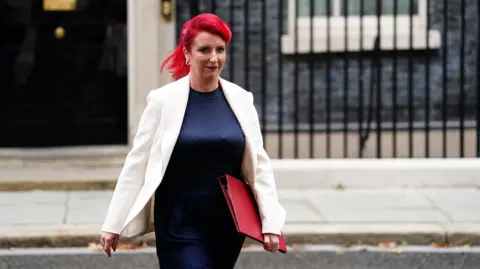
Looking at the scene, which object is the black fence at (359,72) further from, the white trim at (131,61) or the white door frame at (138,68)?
the white trim at (131,61)

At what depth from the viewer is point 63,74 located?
37.4ft

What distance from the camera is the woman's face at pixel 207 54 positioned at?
4914 millimetres

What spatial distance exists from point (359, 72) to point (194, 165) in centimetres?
690

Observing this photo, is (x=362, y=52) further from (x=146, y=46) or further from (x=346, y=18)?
(x=146, y=46)

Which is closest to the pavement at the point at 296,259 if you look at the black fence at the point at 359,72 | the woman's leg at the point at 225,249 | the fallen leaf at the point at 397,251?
the fallen leaf at the point at 397,251

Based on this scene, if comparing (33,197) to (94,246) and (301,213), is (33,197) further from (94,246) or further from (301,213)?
(301,213)

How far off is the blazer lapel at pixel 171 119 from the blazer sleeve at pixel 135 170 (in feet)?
0.18

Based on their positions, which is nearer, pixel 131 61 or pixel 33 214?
pixel 33 214

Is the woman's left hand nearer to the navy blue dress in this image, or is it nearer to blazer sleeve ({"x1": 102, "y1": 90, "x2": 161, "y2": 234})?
the navy blue dress

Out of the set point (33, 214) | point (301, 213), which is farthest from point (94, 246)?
point (301, 213)

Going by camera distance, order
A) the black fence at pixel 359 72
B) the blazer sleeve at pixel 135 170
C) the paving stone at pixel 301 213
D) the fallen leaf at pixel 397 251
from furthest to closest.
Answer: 1. the black fence at pixel 359 72
2. the paving stone at pixel 301 213
3. the fallen leaf at pixel 397 251
4. the blazer sleeve at pixel 135 170

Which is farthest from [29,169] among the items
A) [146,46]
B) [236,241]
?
[236,241]

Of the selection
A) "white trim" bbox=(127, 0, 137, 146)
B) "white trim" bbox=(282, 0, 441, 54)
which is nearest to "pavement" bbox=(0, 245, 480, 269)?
"white trim" bbox=(127, 0, 137, 146)

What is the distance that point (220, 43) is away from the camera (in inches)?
195
